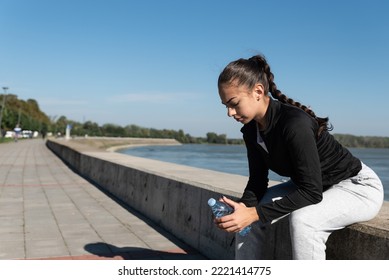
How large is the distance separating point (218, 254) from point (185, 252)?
0.62 metres

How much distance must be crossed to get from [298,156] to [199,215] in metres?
2.70

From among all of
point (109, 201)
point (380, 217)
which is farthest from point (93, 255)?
point (109, 201)

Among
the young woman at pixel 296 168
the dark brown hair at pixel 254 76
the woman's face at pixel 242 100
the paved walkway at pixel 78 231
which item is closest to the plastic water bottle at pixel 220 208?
the young woman at pixel 296 168

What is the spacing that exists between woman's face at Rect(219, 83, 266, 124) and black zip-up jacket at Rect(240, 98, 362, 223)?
85mm

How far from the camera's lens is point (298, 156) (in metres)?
2.26

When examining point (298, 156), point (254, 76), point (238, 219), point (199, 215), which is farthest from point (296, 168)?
point (199, 215)

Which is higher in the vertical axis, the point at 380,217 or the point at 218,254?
the point at 380,217

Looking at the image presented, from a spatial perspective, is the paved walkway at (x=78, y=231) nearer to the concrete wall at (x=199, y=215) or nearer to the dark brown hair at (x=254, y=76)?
the concrete wall at (x=199, y=215)

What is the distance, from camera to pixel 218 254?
4.27 m

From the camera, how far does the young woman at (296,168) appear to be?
7.54ft

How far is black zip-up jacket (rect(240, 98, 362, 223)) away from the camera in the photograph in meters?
2.27

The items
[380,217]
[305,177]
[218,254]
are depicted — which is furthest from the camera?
[218,254]
